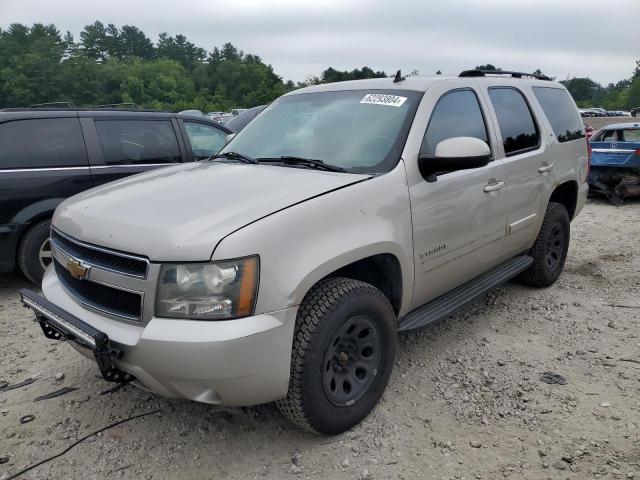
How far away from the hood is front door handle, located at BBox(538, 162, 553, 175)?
215cm

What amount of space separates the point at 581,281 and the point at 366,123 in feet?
10.7

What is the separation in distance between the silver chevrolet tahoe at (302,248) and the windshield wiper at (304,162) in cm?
1

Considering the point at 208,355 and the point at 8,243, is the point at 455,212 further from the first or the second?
the point at 8,243

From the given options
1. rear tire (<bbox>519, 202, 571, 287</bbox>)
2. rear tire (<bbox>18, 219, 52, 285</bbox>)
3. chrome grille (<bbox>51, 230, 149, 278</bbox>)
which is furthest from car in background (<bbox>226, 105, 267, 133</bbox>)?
chrome grille (<bbox>51, 230, 149, 278</bbox>)

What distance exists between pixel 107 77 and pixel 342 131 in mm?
96784

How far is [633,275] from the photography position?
5328 millimetres

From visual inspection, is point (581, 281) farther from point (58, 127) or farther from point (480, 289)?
point (58, 127)

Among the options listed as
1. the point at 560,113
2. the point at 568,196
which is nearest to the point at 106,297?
the point at 560,113

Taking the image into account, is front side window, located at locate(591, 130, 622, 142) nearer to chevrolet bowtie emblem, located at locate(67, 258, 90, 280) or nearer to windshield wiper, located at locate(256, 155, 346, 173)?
windshield wiper, located at locate(256, 155, 346, 173)

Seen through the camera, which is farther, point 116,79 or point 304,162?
point 116,79

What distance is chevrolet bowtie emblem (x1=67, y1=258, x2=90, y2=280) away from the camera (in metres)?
2.49

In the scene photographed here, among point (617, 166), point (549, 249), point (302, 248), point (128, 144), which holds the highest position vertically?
point (128, 144)

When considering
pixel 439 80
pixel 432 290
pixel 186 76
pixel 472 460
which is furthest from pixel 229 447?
pixel 186 76

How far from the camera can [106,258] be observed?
241 cm
